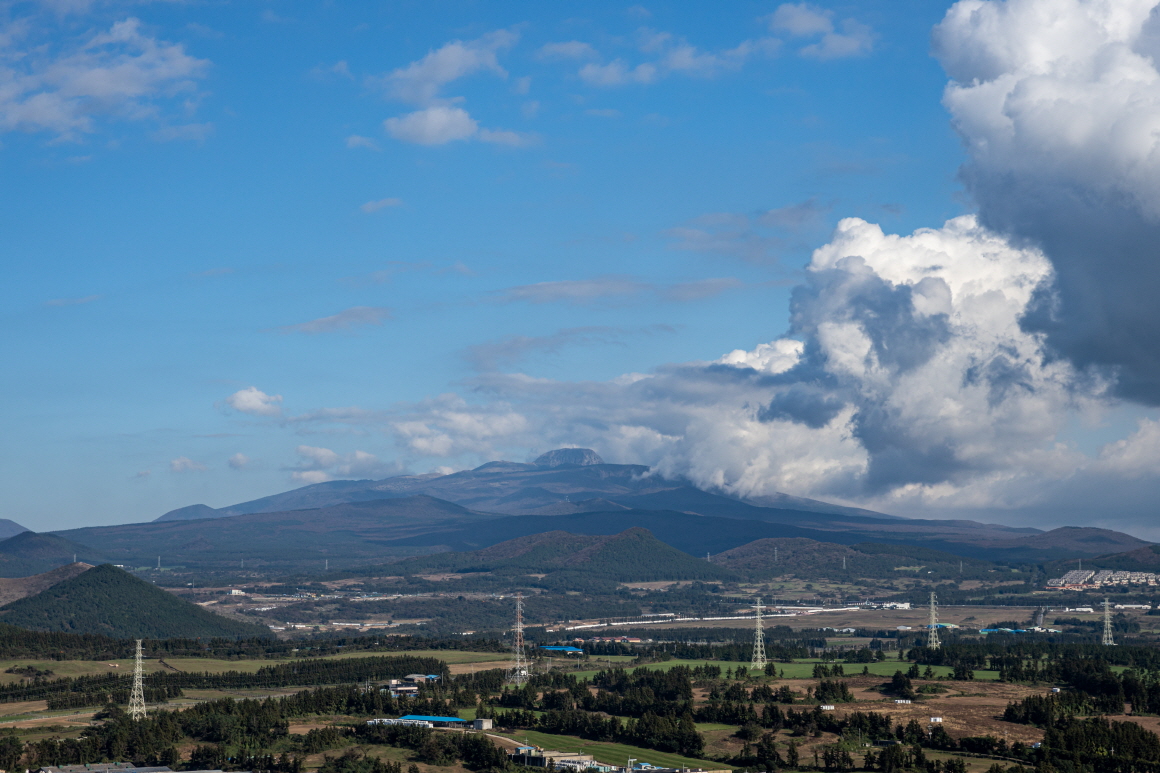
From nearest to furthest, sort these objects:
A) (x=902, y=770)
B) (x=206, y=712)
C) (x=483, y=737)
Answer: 1. (x=902, y=770)
2. (x=483, y=737)
3. (x=206, y=712)

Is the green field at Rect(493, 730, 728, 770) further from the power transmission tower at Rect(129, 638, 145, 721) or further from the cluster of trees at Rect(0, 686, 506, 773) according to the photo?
the power transmission tower at Rect(129, 638, 145, 721)

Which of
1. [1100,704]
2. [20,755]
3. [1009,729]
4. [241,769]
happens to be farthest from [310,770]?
[1100,704]

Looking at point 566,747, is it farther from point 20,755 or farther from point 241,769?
point 20,755

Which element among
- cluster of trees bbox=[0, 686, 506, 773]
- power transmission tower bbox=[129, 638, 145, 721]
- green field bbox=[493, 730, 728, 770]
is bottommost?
green field bbox=[493, 730, 728, 770]

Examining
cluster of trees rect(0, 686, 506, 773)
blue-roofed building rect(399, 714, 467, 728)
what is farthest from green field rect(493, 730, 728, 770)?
cluster of trees rect(0, 686, 506, 773)

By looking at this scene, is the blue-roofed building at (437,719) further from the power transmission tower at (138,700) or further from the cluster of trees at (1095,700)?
the cluster of trees at (1095,700)

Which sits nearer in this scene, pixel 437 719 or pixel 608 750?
pixel 608 750

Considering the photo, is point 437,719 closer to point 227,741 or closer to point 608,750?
point 608,750

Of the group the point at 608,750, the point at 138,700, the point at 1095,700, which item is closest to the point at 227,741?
the point at 138,700
